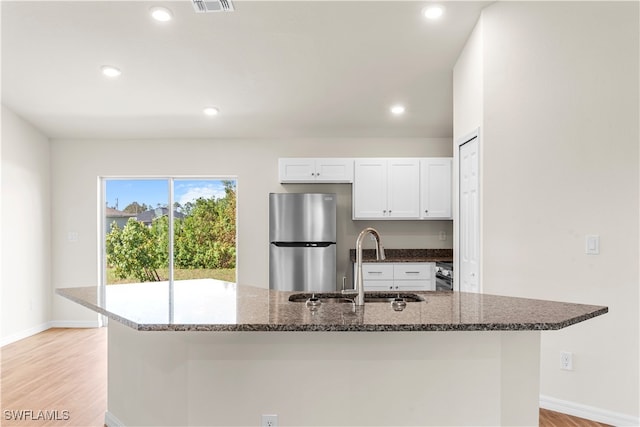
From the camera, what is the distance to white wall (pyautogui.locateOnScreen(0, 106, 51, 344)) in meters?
4.67

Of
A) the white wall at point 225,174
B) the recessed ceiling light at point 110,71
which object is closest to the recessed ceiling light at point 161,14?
the recessed ceiling light at point 110,71

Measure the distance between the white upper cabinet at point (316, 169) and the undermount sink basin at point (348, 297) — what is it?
2.93 metres

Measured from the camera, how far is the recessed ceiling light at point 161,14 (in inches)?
125

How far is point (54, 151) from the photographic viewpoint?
18.1 ft

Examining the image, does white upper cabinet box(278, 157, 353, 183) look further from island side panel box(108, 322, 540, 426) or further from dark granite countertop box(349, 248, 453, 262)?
→ island side panel box(108, 322, 540, 426)

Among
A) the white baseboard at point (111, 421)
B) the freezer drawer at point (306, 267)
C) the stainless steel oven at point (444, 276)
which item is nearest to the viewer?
the white baseboard at point (111, 421)

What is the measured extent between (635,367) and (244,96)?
3.88 meters

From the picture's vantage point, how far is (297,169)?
5098mm

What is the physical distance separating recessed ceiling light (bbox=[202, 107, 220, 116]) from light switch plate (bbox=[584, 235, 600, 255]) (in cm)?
367

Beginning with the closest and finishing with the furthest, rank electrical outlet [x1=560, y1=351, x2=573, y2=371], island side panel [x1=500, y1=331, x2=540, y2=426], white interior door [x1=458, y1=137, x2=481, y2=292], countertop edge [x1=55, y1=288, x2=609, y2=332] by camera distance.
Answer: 1. countertop edge [x1=55, y1=288, x2=609, y2=332]
2. island side panel [x1=500, y1=331, x2=540, y2=426]
3. electrical outlet [x1=560, y1=351, x2=573, y2=371]
4. white interior door [x1=458, y1=137, x2=481, y2=292]

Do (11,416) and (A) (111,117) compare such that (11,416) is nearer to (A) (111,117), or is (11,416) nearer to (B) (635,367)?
(A) (111,117)

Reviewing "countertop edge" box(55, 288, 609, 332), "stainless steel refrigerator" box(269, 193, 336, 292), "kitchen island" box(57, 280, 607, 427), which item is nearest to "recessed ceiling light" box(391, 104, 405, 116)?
"stainless steel refrigerator" box(269, 193, 336, 292)

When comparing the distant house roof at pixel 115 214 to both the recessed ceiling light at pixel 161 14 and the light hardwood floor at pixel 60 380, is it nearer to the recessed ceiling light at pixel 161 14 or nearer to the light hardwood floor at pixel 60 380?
the light hardwood floor at pixel 60 380

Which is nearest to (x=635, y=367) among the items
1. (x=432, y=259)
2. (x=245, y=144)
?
(x=432, y=259)
